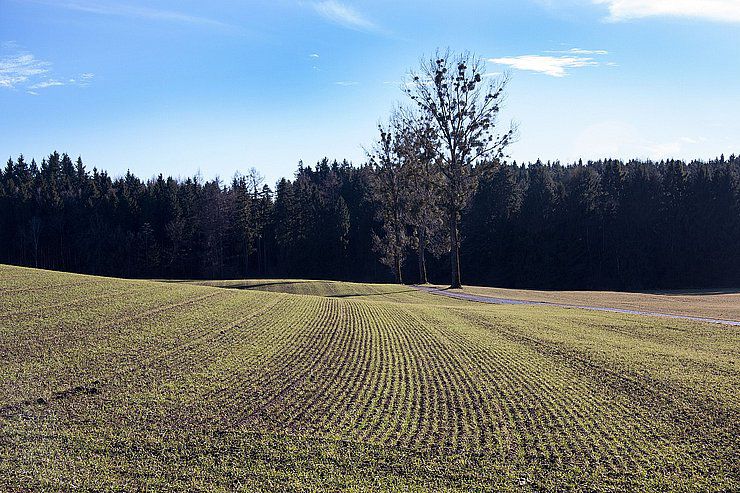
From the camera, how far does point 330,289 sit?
45875 millimetres

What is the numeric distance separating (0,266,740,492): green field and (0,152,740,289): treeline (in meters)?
68.4

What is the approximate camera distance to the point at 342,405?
12430 mm

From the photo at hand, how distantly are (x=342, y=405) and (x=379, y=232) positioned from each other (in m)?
96.5

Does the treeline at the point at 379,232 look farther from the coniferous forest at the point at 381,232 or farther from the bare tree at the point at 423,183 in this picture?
the bare tree at the point at 423,183

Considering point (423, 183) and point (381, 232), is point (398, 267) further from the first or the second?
point (381, 232)

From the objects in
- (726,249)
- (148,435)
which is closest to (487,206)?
(726,249)

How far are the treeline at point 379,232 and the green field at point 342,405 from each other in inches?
2694

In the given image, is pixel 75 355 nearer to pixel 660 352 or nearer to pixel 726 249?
pixel 660 352

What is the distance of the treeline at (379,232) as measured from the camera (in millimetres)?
91125

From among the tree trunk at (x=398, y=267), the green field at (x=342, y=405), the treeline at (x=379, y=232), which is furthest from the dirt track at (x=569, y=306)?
the treeline at (x=379, y=232)

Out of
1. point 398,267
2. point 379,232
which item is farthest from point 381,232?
point 398,267

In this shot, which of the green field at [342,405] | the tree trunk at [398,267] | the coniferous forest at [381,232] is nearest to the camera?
the green field at [342,405]

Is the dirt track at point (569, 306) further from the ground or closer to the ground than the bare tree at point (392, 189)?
closer to the ground

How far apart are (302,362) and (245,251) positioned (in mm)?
88665
